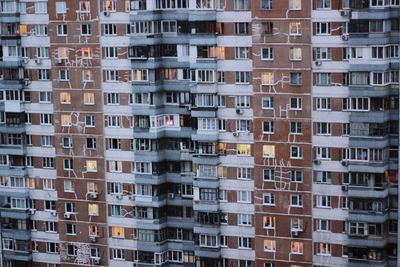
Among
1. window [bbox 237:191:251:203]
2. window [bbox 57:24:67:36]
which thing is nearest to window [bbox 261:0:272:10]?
window [bbox 237:191:251:203]

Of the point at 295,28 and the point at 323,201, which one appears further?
the point at 323,201

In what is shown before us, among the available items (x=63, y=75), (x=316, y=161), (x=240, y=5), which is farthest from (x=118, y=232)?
(x=240, y=5)

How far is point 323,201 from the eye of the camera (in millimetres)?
73125

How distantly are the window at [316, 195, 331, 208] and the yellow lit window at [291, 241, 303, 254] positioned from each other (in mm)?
3342

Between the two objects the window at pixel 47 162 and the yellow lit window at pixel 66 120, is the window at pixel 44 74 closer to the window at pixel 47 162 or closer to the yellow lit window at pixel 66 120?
the yellow lit window at pixel 66 120

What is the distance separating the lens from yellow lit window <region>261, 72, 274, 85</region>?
72812mm

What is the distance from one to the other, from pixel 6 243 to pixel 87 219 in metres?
8.31

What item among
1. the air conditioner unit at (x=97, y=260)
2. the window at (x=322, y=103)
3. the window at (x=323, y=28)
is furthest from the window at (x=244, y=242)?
the window at (x=323, y=28)

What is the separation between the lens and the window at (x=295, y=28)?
71.2 m

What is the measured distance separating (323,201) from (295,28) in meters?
12.9

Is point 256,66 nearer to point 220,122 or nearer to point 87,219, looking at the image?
point 220,122

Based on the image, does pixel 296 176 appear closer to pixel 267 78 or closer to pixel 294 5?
pixel 267 78

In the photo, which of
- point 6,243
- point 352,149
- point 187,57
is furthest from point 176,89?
point 6,243

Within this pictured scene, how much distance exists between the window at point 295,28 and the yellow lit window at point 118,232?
21328 millimetres
